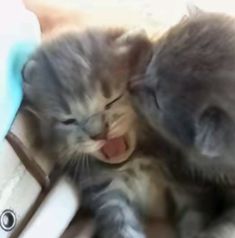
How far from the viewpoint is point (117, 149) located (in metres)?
1.22

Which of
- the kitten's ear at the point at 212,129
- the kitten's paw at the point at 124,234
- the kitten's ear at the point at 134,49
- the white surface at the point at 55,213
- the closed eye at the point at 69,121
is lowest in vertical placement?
the kitten's paw at the point at 124,234

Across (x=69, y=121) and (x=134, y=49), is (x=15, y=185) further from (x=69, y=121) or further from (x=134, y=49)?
(x=134, y=49)

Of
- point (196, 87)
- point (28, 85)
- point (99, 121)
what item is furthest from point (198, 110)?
point (28, 85)

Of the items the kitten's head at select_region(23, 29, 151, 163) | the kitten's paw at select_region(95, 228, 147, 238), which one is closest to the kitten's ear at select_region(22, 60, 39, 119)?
the kitten's head at select_region(23, 29, 151, 163)

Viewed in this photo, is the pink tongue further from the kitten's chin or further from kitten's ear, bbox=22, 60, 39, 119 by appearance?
kitten's ear, bbox=22, 60, 39, 119

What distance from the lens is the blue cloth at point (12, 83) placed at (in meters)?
1.15

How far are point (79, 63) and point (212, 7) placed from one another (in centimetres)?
55

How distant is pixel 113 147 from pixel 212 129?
194 millimetres

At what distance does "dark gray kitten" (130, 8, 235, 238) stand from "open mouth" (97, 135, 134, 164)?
0.06m

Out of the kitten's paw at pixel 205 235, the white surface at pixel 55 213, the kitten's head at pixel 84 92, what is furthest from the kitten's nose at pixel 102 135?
the kitten's paw at pixel 205 235

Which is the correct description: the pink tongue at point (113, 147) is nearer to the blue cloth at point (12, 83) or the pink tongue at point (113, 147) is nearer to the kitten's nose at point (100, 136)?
the kitten's nose at point (100, 136)

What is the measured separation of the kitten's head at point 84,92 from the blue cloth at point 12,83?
0.07ft

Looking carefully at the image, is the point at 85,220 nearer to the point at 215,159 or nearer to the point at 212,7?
the point at 215,159

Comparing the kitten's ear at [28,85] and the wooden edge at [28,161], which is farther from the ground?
the kitten's ear at [28,85]
